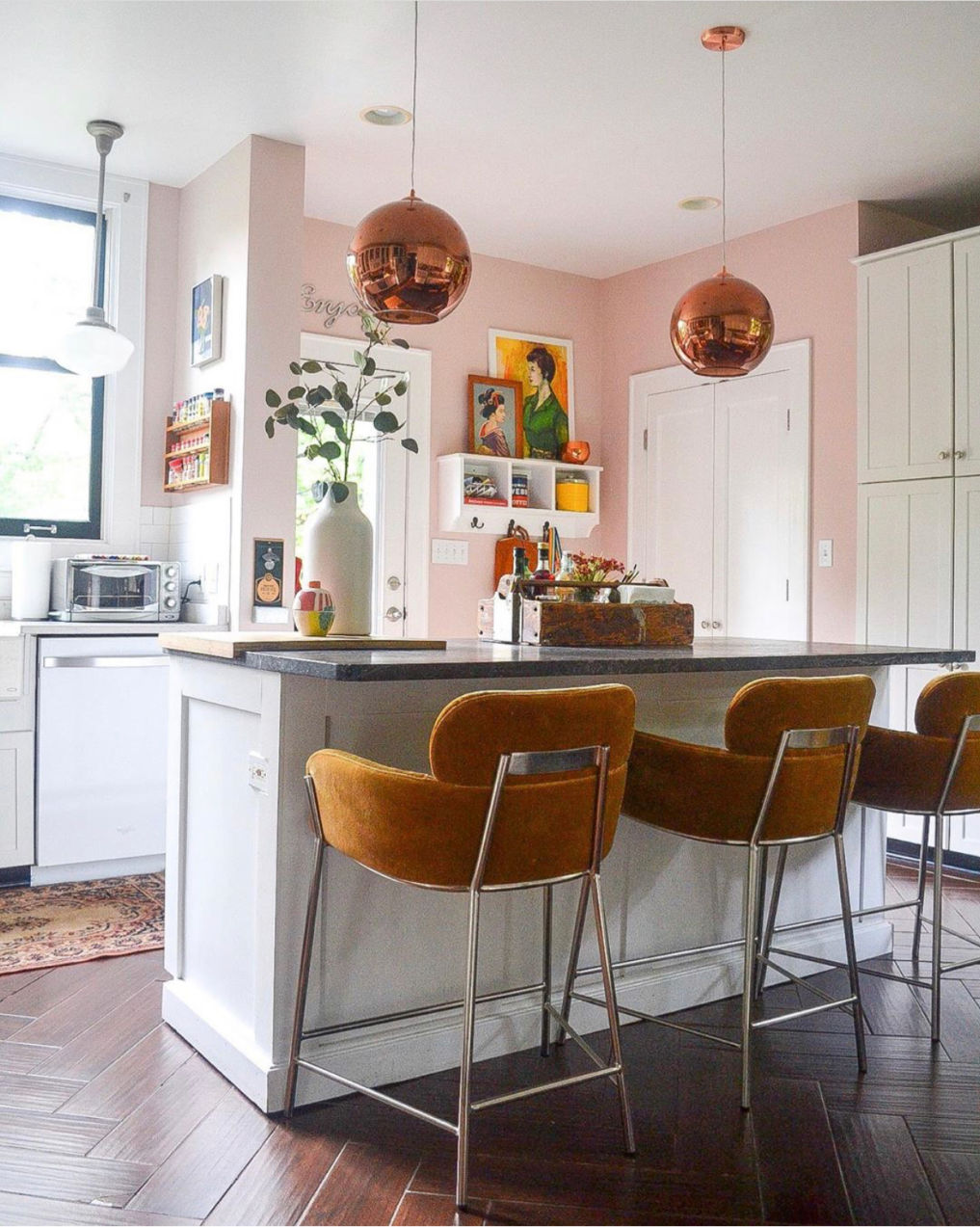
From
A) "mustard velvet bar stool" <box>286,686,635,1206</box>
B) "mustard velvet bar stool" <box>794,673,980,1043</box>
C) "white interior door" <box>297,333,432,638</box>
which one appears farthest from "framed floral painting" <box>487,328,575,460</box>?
"mustard velvet bar stool" <box>286,686,635,1206</box>

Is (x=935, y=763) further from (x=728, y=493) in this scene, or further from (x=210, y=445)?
(x=728, y=493)

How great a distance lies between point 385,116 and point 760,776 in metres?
3.00

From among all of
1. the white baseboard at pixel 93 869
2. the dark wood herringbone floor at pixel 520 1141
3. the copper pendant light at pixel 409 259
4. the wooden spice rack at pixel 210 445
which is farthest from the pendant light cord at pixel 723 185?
the white baseboard at pixel 93 869

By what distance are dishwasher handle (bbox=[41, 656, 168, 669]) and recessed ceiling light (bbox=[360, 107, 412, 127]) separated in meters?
2.17

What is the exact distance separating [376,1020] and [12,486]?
10.4 ft

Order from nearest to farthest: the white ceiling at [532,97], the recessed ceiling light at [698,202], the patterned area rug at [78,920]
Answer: the patterned area rug at [78,920] → the white ceiling at [532,97] → the recessed ceiling light at [698,202]

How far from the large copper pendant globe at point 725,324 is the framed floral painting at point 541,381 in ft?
9.21

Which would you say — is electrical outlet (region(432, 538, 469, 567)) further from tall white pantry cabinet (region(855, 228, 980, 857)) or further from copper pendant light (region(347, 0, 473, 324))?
copper pendant light (region(347, 0, 473, 324))

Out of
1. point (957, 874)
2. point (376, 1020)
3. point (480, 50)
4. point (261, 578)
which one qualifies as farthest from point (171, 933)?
point (957, 874)

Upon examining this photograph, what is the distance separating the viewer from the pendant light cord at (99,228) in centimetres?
436

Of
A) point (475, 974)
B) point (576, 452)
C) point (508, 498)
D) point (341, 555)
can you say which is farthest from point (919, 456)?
A: point (475, 974)

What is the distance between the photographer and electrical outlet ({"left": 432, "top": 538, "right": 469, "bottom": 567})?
223 inches

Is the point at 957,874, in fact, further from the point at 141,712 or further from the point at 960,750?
the point at 141,712

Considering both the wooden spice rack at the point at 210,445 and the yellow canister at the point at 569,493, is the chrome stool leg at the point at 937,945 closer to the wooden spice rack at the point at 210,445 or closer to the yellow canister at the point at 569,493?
the wooden spice rack at the point at 210,445
